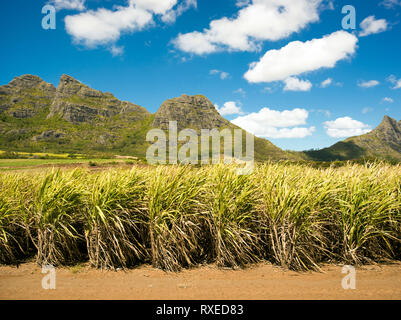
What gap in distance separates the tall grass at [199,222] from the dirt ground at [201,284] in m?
0.25

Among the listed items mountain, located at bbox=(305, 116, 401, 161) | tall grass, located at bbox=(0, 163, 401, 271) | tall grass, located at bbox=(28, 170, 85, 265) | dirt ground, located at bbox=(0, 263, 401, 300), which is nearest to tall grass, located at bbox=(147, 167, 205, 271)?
tall grass, located at bbox=(0, 163, 401, 271)

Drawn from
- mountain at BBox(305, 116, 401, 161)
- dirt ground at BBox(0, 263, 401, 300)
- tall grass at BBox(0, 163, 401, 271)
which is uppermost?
mountain at BBox(305, 116, 401, 161)

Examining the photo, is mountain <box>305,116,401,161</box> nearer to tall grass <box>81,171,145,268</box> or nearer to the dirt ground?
the dirt ground

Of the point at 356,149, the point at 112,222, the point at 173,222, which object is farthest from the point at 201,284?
the point at 356,149

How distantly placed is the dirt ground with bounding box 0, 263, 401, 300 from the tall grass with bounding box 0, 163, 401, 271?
0.81 ft

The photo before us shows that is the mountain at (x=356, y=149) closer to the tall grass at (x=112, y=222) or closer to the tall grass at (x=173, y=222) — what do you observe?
the tall grass at (x=173, y=222)

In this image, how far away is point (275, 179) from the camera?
5410mm

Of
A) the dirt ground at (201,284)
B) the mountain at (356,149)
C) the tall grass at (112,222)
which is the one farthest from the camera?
the mountain at (356,149)

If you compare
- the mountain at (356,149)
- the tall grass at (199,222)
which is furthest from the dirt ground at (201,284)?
the mountain at (356,149)

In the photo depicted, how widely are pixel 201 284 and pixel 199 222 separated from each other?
1.26 metres

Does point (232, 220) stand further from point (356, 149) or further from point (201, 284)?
point (356, 149)

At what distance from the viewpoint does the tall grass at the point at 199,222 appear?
455 cm

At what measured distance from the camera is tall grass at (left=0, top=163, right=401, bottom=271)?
179 inches
